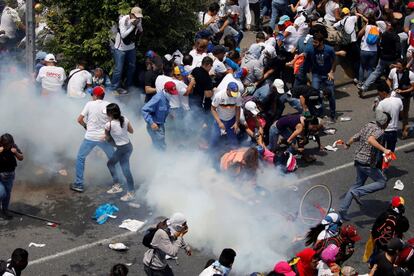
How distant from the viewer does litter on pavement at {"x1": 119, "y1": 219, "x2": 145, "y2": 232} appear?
11.4 metres

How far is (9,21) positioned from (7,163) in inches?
299

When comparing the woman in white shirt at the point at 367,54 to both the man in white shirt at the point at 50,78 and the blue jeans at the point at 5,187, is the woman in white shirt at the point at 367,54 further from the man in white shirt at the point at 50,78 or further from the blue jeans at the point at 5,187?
the blue jeans at the point at 5,187

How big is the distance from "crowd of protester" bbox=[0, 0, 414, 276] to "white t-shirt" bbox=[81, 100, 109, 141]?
17 millimetres

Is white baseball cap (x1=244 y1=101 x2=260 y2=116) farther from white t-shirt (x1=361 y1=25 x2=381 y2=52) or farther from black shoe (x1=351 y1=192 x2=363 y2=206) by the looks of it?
white t-shirt (x1=361 y1=25 x2=381 y2=52)

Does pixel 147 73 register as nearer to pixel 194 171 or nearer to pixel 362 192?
pixel 194 171

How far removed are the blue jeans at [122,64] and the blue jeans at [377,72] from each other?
4.81 m

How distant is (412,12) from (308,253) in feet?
31.5

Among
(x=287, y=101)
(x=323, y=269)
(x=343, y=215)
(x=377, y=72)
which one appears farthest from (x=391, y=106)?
(x=323, y=269)

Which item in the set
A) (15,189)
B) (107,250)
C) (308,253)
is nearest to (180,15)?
(15,189)

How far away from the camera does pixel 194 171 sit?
1277 cm

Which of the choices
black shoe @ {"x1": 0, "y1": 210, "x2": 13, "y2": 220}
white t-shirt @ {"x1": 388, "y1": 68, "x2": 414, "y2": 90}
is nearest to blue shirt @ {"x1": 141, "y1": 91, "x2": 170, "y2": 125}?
black shoe @ {"x1": 0, "y1": 210, "x2": 13, "y2": 220}

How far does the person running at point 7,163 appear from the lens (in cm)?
1112

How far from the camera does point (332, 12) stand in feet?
57.7

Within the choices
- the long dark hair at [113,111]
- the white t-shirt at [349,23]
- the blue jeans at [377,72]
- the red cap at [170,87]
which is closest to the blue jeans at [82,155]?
the long dark hair at [113,111]
